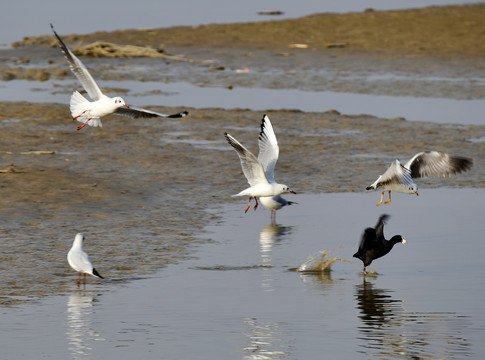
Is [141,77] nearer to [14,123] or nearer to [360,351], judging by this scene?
[14,123]

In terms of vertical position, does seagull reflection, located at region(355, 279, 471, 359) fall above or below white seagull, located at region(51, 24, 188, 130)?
below

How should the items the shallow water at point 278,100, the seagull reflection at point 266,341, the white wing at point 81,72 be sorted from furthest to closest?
the shallow water at point 278,100 → the white wing at point 81,72 → the seagull reflection at point 266,341

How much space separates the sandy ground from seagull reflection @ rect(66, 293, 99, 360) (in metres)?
0.53

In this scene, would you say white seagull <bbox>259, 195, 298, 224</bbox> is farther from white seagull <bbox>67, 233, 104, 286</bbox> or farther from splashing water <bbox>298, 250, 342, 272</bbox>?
white seagull <bbox>67, 233, 104, 286</bbox>

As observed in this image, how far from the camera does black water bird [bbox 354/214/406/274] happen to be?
39.0ft

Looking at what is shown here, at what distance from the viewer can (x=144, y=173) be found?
684 inches

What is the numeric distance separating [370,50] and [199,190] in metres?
15.8

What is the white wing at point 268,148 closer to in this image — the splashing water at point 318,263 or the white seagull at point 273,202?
the white seagull at point 273,202

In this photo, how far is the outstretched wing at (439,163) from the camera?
14.1 metres

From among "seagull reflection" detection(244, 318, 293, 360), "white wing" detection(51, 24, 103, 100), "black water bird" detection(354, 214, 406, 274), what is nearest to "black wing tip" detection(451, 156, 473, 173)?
"black water bird" detection(354, 214, 406, 274)

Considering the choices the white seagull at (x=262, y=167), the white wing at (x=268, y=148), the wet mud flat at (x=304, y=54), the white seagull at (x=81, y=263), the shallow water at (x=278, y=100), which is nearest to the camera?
the white seagull at (x=81, y=263)

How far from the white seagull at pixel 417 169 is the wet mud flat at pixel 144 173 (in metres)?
2.46

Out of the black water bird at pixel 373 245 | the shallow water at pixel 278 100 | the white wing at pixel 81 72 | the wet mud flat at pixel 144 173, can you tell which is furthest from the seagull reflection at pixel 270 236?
the shallow water at pixel 278 100

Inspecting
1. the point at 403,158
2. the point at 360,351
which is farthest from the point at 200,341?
the point at 403,158
